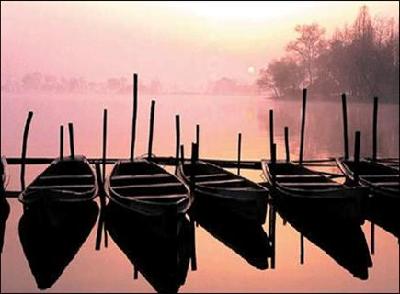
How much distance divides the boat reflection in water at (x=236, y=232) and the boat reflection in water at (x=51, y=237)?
133 inches

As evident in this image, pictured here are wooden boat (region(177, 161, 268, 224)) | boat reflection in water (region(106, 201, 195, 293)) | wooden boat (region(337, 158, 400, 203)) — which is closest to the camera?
boat reflection in water (region(106, 201, 195, 293))

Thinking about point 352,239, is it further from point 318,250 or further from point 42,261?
point 42,261

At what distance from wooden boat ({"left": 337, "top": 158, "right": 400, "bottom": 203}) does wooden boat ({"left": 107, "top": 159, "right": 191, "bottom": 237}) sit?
572 centimetres

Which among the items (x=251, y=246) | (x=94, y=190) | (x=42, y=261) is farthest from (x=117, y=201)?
(x=251, y=246)

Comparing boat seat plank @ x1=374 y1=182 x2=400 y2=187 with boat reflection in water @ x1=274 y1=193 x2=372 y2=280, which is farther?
boat seat plank @ x1=374 y1=182 x2=400 y2=187

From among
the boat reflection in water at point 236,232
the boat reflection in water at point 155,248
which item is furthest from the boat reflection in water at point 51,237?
the boat reflection in water at point 236,232

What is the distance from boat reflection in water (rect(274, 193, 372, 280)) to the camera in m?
12.9

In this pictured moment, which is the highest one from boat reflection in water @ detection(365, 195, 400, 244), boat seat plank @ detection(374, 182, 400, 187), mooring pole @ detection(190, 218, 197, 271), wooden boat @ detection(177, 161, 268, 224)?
boat seat plank @ detection(374, 182, 400, 187)

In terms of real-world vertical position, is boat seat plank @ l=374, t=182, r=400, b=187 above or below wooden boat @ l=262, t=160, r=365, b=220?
above

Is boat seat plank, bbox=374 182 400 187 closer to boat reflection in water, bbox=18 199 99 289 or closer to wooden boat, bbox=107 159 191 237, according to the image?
wooden boat, bbox=107 159 191 237

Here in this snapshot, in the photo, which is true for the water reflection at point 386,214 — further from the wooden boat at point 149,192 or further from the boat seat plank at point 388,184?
the wooden boat at point 149,192

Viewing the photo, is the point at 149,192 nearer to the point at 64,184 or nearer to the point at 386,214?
the point at 64,184

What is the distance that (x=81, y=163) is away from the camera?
18.3m

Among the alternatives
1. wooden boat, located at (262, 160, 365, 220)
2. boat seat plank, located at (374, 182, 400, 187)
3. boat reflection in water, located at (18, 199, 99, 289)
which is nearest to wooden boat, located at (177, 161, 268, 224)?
wooden boat, located at (262, 160, 365, 220)
